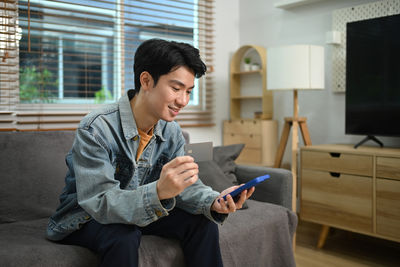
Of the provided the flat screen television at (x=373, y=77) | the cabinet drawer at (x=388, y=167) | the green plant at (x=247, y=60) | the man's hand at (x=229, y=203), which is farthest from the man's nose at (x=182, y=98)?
the green plant at (x=247, y=60)

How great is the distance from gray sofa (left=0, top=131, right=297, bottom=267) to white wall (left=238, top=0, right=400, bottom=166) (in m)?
1.04

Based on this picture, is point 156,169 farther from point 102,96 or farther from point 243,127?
point 243,127

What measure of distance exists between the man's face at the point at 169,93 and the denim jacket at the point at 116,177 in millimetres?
105

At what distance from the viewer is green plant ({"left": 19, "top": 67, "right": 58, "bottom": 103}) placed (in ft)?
8.02

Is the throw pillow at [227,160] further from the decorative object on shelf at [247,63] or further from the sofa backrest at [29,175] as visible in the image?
the decorative object on shelf at [247,63]

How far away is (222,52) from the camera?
3.53 meters

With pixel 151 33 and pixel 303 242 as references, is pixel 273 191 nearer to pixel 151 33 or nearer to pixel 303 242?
pixel 303 242

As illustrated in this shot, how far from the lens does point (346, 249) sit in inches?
103

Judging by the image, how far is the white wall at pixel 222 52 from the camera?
11.4 ft

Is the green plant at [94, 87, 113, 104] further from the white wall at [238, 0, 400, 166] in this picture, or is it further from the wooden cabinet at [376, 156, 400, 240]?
the wooden cabinet at [376, 156, 400, 240]

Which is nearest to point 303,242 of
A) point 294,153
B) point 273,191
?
point 294,153

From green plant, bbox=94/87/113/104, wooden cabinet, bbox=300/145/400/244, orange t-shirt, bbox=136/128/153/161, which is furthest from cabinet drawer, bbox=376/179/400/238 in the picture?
green plant, bbox=94/87/113/104

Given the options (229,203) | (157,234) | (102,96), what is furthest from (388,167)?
(102,96)

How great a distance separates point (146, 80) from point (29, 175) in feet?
2.66
